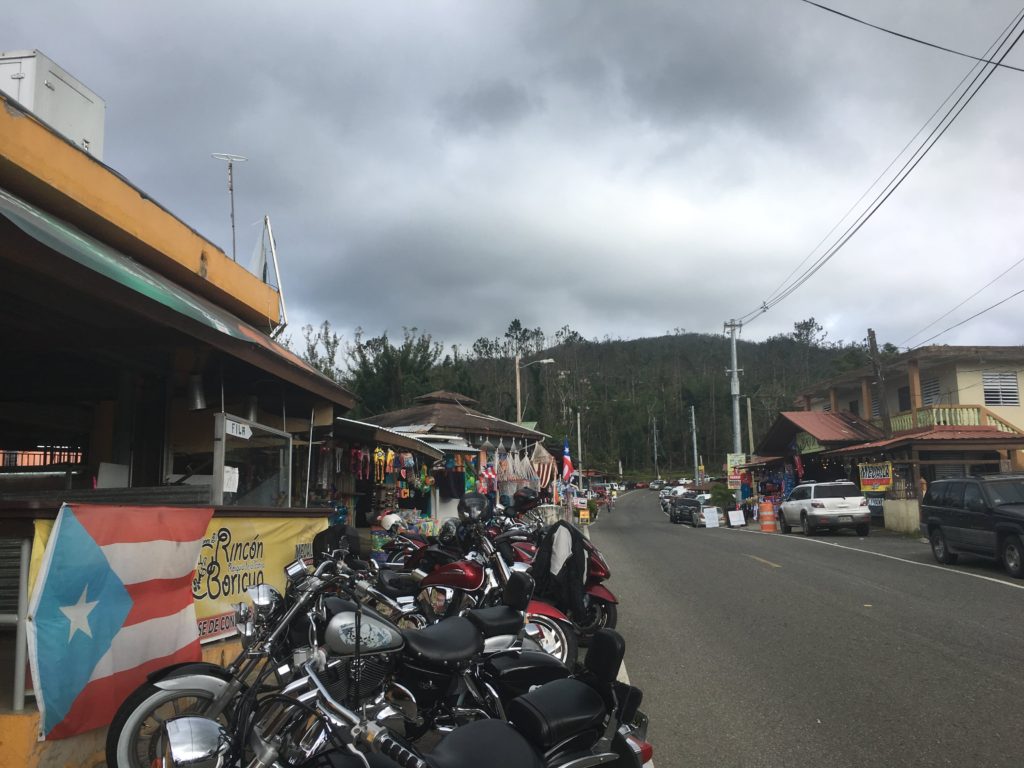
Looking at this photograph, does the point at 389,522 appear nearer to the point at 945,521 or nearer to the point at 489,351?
the point at 945,521

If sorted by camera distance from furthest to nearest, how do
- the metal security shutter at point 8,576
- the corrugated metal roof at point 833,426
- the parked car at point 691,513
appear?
the parked car at point 691,513, the corrugated metal roof at point 833,426, the metal security shutter at point 8,576

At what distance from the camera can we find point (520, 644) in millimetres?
4867

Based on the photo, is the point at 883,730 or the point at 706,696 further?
the point at 706,696

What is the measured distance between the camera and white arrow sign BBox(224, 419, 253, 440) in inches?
306

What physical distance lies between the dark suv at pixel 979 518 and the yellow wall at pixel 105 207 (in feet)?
42.0

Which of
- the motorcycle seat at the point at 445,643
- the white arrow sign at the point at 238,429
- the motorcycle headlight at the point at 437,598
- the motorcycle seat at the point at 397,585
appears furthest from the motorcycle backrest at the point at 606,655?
the white arrow sign at the point at 238,429

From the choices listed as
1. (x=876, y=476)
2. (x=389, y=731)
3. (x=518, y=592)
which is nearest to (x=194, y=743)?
(x=389, y=731)

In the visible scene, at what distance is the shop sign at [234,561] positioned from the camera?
565 centimetres

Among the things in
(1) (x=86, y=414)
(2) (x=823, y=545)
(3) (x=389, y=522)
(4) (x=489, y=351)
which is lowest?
(2) (x=823, y=545)

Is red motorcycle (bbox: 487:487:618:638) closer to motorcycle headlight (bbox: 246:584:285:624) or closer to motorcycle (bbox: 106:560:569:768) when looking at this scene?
motorcycle (bbox: 106:560:569:768)

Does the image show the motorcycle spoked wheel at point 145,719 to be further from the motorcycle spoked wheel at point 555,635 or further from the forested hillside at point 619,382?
the forested hillside at point 619,382

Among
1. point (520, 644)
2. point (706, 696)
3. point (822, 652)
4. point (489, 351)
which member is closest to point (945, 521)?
point (822, 652)

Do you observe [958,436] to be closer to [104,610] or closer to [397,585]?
[397,585]

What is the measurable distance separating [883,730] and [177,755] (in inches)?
177
